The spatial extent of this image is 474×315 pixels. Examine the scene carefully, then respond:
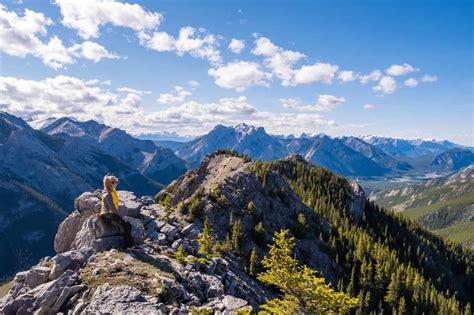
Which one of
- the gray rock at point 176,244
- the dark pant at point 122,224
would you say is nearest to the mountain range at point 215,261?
the gray rock at point 176,244

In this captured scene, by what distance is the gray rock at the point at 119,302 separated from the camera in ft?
88.1

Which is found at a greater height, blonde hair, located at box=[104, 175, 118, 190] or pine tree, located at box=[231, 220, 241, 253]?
blonde hair, located at box=[104, 175, 118, 190]

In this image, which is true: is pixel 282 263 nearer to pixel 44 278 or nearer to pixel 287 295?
pixel 287 295

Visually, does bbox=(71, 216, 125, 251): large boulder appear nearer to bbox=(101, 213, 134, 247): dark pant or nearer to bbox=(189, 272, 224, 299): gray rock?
bbox=(101, 213, 134, 247): dark pant

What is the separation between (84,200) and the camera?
48750mm

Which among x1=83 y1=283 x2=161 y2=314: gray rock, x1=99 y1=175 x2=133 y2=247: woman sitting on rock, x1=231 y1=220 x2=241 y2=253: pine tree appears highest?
x1=99 y1=175 x2=133 y2=247: woman sitting on rock

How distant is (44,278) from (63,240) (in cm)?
1845

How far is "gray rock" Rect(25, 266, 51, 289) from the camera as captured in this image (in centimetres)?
3344

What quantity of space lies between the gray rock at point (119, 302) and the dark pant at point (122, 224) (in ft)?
32.6

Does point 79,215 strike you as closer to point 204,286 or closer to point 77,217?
point 77,217

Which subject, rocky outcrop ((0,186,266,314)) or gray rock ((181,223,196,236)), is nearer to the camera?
rocky outcrop ((0,186,266,314))

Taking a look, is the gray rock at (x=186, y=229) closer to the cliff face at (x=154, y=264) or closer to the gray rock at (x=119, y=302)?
the cliff face at (x=154, y=264)

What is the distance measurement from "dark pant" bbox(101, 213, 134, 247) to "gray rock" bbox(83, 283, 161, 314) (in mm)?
9945

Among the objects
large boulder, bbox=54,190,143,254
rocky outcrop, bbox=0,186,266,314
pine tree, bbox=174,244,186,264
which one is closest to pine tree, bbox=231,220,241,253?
rocky outcrop, bbox=0,186,266,314
